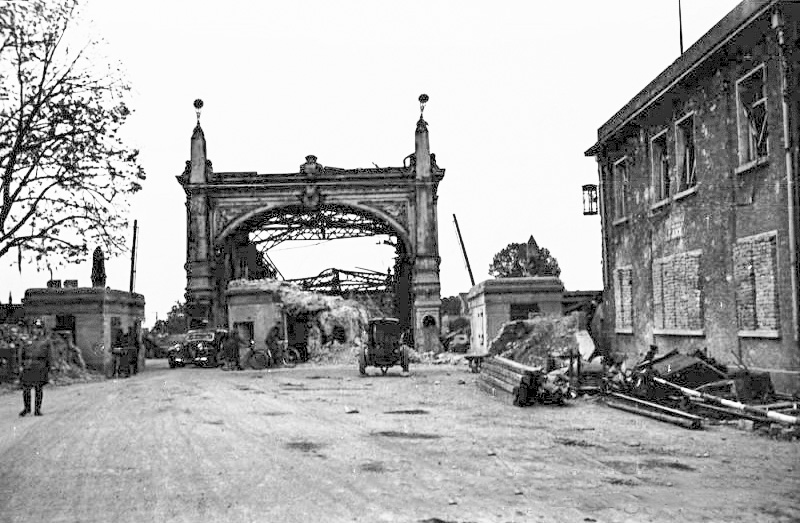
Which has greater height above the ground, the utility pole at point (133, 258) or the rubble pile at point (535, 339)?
the utility pole at point (133, 258)

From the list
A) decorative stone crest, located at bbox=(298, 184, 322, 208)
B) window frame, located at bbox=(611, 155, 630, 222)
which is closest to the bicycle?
decorative stone crest, located at bbox=(298, 184, 322, 208)

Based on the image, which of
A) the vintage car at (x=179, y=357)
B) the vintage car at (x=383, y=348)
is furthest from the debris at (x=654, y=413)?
the vintage car at (x=179, y=357)

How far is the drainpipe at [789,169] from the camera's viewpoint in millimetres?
14242

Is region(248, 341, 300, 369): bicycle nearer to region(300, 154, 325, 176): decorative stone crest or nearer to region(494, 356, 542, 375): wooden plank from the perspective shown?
region(300, 154, 325, 176): decorative stone crest

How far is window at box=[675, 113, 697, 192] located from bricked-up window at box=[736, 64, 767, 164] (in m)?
2.64

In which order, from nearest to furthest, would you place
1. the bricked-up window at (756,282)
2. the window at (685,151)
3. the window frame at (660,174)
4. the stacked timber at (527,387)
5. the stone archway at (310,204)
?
the bricked-up window at (756,282) → the stacked timber at (527,387) → the window at (685,151) → the window frame at (660,174) → the stone archway at (310,204)

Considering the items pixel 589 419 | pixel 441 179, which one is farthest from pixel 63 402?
pixel 441 179

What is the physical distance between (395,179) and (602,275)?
68.2 feet

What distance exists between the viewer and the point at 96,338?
34531 millimetres

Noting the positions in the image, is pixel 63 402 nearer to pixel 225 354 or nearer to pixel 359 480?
pixel 359 480

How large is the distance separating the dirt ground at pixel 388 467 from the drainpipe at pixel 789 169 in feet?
10.7

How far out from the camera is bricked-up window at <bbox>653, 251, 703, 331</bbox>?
18.4 m

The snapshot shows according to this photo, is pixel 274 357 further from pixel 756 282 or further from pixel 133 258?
pixel 756 282

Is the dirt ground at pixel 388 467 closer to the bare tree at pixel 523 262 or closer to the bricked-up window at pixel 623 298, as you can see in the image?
the bricked-up window at pixel 623 298
